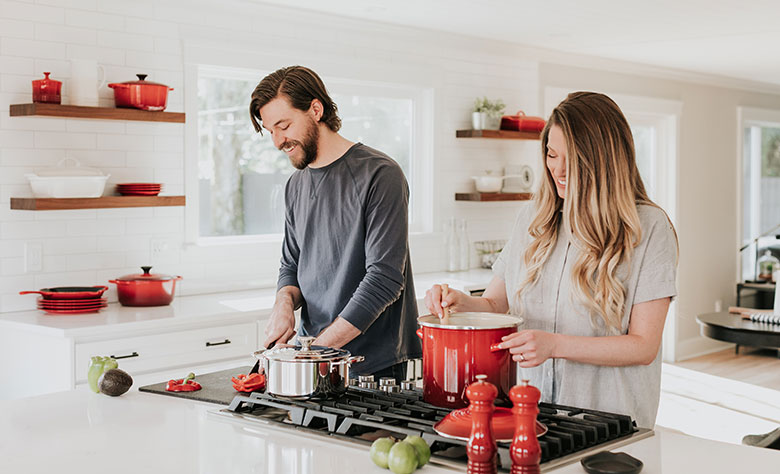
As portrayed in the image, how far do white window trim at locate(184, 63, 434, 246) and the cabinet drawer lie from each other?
751mm

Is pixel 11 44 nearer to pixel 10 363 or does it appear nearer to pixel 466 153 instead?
pixel 10 363

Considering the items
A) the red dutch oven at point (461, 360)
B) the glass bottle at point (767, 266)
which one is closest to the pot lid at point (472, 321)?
the red dutch oven at point (461, 360)

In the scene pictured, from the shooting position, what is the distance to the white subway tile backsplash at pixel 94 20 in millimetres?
3977

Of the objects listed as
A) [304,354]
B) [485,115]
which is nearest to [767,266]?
[485,115]

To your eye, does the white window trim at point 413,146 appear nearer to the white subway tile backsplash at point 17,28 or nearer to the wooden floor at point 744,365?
the white subway tile backsplash at point 17,28

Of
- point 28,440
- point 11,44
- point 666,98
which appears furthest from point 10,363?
point 666,98

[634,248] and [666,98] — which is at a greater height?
[666,98]

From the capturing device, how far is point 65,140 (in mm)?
3973

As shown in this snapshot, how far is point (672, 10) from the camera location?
4883mm

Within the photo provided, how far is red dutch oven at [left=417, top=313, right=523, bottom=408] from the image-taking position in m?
1.81

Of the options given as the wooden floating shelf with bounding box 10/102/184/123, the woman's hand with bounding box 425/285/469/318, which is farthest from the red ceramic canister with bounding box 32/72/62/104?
the woman's hand with bounding box 425/285/469/318

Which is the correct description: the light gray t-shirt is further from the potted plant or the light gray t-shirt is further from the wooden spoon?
the potted plant

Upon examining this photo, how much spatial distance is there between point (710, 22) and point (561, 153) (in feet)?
12.2

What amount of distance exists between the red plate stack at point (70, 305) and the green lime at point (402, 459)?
8.63 feet
